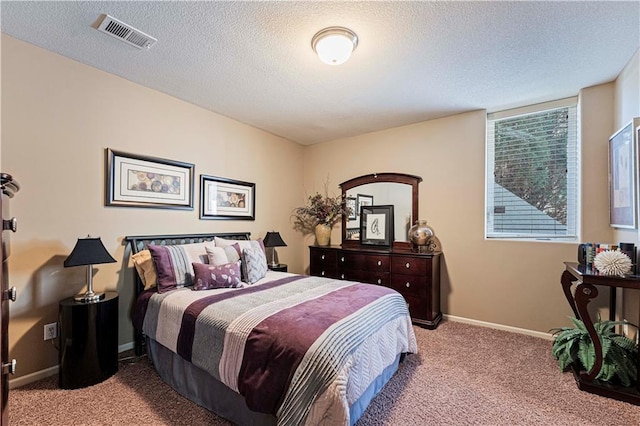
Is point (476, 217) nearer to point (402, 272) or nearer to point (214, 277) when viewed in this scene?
point (402, 272)

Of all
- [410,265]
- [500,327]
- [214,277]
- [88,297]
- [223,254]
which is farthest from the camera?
[410,265]

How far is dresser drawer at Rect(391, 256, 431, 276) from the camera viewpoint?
3.38 m

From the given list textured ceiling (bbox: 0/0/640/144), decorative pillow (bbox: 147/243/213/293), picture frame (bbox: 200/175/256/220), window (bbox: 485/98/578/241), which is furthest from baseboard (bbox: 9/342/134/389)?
Result: window (bbox: 485/98/578/241)

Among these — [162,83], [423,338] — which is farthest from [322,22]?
[423,338]

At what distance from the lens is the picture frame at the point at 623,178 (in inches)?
90.0

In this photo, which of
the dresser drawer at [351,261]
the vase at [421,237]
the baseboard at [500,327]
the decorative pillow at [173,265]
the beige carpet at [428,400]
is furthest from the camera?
the dresser drawer at [351,261]

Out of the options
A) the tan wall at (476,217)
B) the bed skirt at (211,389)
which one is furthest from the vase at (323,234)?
the bed skirt at (211,389)

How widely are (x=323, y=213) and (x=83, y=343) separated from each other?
123 inches

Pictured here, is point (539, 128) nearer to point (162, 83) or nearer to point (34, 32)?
point (162, 83)

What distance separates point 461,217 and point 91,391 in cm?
387

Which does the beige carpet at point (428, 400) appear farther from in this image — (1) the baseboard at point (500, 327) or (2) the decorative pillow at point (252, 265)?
(2) the decorative pillow at point (252, 265)

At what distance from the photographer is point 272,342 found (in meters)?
1.60

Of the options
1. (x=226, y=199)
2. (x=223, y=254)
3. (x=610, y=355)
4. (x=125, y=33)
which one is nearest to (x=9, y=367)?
(x=223, y=254)

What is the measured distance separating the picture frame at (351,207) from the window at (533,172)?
1.74 m
